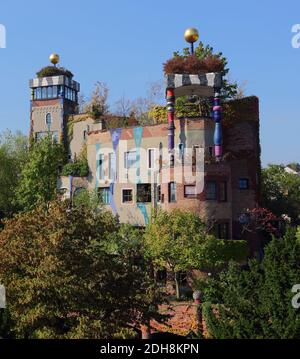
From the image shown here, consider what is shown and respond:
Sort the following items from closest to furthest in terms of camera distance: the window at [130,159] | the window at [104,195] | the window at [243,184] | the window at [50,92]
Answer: the window at [243,184], the window at [130,159], the window at [104,195], the window at [50,92]

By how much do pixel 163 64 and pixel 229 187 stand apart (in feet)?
35.6

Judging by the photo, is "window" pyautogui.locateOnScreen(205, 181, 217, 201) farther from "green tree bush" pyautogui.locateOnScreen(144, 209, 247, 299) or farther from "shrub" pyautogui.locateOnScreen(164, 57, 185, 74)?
"shrub" pyautogui.locateOnScreen(164, 57, 185, 74)

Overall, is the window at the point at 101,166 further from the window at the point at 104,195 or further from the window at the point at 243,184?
the window at the point at 243,184

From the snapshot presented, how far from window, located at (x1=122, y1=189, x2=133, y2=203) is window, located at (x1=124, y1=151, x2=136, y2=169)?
1.81 metres

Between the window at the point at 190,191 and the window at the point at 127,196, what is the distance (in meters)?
7.17

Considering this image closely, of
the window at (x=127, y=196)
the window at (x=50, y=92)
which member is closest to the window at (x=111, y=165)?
the window at (x=127, y=196)

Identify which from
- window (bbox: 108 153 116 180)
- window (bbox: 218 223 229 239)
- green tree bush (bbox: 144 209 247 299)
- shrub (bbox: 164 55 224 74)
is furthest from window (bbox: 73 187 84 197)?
window (bbox: 218 223 229 239)

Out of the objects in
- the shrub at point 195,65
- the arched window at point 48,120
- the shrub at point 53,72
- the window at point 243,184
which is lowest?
the window at point 243,184

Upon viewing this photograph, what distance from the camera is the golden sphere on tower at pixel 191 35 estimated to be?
126 ft

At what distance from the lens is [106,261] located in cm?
1742

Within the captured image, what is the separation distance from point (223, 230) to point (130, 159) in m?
9.82

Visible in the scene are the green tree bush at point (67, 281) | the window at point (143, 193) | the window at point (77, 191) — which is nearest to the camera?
the green tree bush at point (67, 281)
